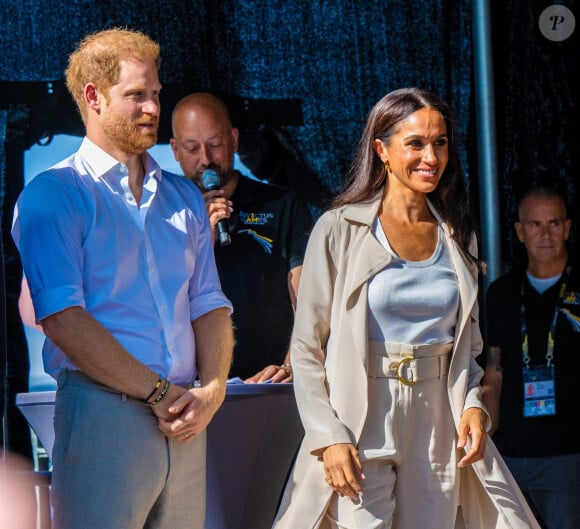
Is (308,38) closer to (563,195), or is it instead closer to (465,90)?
(465,90)

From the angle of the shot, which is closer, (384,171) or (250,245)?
(384,171)

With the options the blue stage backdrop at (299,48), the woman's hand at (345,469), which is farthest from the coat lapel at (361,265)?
the blue stage backdrop at (299,48)

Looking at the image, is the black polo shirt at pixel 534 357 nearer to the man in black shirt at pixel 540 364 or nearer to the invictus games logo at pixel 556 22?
the man in black shirt at pixel 540 364

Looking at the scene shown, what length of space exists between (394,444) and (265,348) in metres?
1.30

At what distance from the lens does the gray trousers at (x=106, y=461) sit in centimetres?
256

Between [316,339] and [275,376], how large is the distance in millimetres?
584

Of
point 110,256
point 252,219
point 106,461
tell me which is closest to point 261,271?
point 252,219

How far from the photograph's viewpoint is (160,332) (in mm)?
2738

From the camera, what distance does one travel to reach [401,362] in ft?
9.64

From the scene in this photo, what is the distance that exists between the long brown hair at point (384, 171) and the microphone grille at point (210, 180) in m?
0.82

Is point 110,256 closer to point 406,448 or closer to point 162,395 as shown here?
point 162,395

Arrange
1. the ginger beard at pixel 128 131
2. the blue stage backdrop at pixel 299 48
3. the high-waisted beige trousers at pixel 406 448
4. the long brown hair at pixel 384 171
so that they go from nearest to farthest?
the ginger beard at pixel 128 131 → the high-waisted beige trousers at pixel 406 448 → the long brown hair at pixel 384 171 → the blue stage backdrop at pixel 299 48

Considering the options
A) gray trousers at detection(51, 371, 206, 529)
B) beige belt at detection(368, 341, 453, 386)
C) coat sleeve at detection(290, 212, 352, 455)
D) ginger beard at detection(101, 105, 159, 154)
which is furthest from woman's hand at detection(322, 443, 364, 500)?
ginger beard at detection(101, 105, 159, 154)

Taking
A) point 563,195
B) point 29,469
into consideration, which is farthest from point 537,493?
point 29,469
